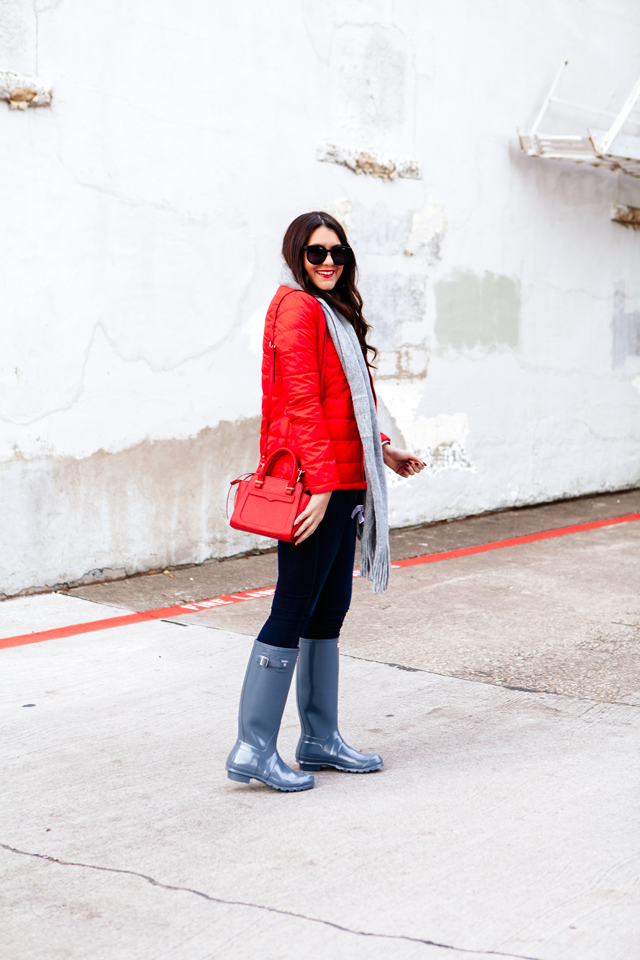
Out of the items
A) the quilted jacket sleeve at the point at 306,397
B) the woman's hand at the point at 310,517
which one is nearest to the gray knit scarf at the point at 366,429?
the quilted jacket sleeve at the point at 306,397

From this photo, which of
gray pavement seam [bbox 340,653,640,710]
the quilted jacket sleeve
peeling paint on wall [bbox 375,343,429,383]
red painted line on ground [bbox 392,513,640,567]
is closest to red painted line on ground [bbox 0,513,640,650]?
red painted line on ground [bbox 392,513,640,567]

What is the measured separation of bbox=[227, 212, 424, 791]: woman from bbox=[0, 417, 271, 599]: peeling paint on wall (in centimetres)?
277

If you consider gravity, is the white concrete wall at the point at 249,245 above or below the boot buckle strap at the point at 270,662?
above

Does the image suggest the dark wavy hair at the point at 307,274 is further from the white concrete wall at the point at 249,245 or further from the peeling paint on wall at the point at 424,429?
the peeling paint on wall at the point at 424,429

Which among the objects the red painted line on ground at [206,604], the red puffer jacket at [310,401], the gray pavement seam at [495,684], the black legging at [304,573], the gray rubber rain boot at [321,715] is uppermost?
the red puffer jacket at [310,401]

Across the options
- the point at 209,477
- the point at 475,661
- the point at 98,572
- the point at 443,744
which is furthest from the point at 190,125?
the point at 443,744

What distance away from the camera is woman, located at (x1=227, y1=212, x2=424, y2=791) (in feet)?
9.84

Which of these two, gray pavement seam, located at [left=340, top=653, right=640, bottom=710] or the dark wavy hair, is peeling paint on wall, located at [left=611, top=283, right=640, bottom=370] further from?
the dark wavy hair

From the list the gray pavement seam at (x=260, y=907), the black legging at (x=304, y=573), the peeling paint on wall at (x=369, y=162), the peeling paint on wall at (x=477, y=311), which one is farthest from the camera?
the peeling paint on wall at (x=477, y=311)

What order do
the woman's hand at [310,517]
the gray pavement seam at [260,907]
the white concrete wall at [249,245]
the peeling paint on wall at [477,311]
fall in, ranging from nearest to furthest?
the gray pavement seam at [260,907]
the woman's hand at [310,517]
the white concrete wall at [249,245]
the peeling paint on wall at [477,311]

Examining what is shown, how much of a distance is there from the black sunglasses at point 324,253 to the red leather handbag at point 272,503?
61 centimetres

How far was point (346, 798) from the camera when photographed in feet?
10.2

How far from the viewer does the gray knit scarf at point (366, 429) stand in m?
3.10

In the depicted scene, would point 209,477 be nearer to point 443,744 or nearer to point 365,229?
point 365,229
